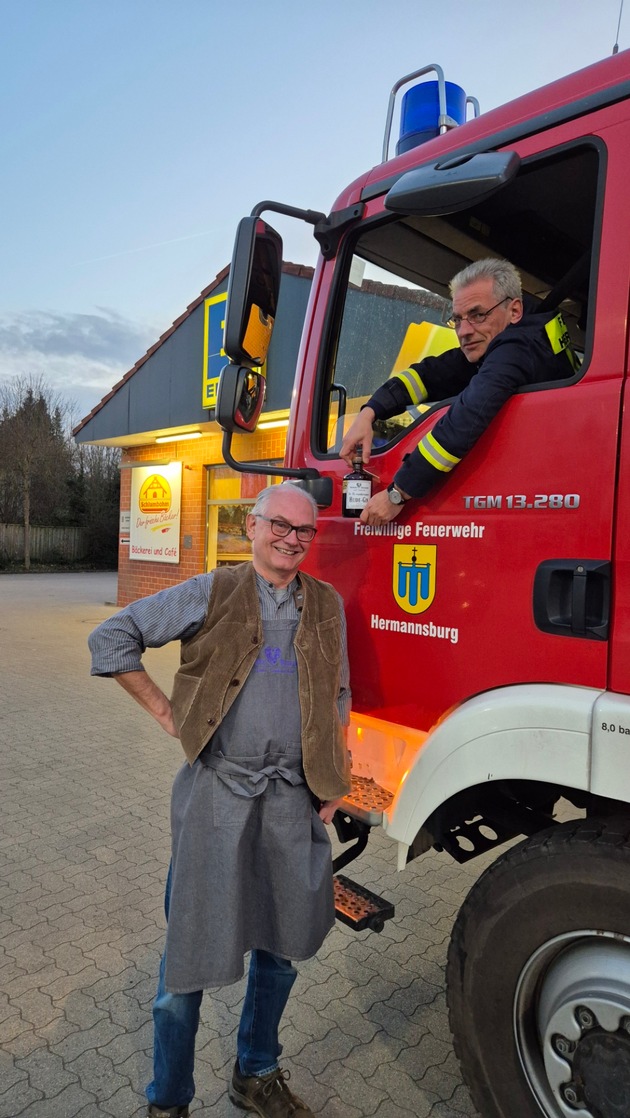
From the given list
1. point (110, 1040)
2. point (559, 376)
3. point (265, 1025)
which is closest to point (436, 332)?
point (559, 376)

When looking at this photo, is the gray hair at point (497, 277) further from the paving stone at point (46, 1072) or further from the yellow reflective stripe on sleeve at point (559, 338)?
the paving stone at point (46, 1072)

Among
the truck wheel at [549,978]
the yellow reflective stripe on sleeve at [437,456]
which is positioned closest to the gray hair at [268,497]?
the yellow reflective stripe on sleeve at [437,456]

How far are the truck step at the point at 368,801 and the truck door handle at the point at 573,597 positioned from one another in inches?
29.0

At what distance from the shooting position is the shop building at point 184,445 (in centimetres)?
1038

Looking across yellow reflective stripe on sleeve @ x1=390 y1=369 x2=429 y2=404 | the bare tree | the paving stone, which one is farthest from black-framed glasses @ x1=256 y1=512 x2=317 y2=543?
the bare tree

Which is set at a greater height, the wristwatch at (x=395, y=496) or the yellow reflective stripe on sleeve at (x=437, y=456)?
the yellow reflective stripe on sleeve at (x=437, y=456)

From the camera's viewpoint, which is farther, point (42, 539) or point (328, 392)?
point (42, 539)

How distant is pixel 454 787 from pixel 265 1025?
3.38ft

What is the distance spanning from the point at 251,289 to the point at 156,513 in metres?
11.2

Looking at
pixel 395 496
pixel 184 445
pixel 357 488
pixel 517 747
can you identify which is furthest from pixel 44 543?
pixel 517 747

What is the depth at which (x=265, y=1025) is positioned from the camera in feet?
6.95

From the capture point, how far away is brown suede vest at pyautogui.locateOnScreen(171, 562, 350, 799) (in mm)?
1896

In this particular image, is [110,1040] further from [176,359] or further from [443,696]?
[176,359]

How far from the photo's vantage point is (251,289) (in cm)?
220
